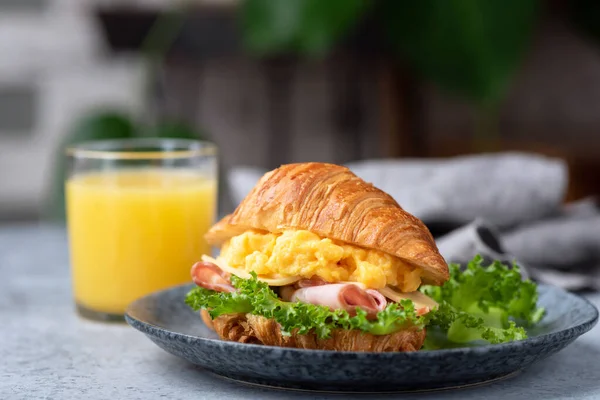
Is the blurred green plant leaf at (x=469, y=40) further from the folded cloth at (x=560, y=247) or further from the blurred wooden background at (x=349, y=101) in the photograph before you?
the folded cloth at (x=560, y=247)

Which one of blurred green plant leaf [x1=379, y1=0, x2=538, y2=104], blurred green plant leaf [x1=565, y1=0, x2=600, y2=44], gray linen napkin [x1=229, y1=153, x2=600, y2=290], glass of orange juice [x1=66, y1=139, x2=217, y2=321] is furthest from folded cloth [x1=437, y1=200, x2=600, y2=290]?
blurred green plant leaf [x1=565, y1=0, x2=600, y2=44]

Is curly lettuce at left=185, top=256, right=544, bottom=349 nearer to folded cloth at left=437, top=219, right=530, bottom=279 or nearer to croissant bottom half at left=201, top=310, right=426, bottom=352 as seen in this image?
croissant bottom half at left=201, top=310, right=426, bottom=352

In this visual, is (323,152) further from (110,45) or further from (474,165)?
(474,165)

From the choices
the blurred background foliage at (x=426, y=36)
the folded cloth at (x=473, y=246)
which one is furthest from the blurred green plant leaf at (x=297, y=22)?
the folded cloth at (x=473, y=246)

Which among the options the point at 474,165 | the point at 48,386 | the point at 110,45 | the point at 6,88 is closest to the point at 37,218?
the point at 6,88

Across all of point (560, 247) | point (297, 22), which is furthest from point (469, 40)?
point (560, 247)
